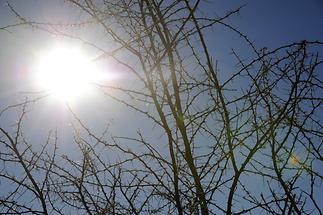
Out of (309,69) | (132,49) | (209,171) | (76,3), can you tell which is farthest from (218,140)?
(76,3)

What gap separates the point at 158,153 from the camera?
7.34ft

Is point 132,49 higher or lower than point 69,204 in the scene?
higher

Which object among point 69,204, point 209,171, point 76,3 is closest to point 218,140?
point 209,171

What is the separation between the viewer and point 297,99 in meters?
2.00

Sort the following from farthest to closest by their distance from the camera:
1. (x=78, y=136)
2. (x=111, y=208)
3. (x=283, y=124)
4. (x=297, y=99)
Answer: (x=78, y=136), (x=111, y=208), (x=283, y=124), (x=297, y=99)

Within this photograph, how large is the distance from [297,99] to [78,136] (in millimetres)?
1200

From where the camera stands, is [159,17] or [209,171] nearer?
[209,171]

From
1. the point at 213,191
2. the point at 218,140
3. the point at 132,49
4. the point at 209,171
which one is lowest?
the point at 213,191

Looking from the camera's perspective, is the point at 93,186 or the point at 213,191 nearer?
the point at 213,191

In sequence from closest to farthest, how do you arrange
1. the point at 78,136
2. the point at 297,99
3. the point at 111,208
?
the point at 297,99 → the point at 111,208 → the point at 78,136

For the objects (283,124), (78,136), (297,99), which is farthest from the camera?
(78,136)

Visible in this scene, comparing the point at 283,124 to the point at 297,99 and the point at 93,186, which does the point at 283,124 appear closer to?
the point at 297,99

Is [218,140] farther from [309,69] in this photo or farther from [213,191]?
[309,69]

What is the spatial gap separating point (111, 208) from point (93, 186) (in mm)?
165
